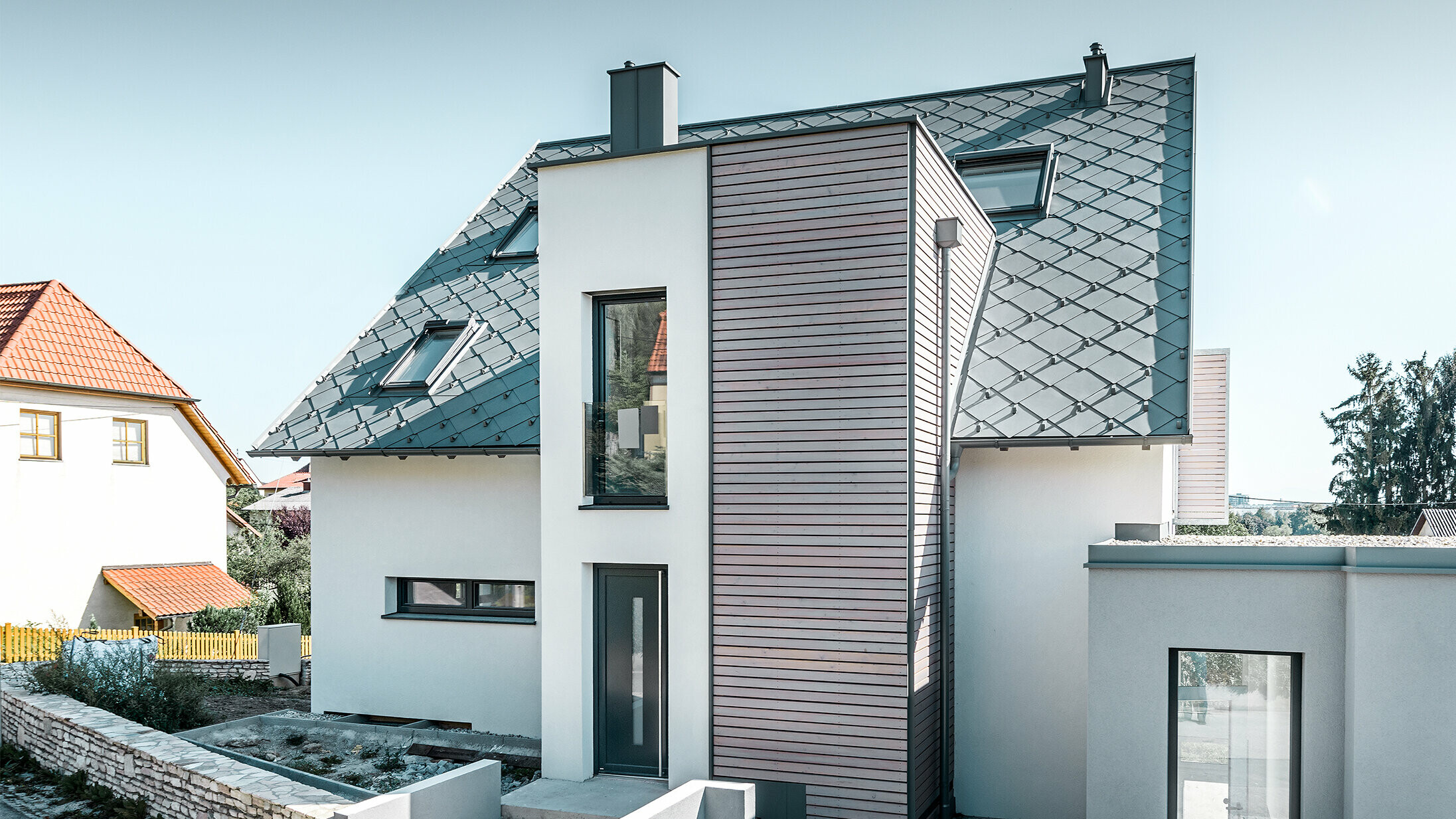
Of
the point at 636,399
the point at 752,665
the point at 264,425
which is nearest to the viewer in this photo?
the point at 752,665

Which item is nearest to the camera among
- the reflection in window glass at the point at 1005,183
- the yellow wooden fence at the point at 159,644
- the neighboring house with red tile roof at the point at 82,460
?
the reflection in window glass at the point at 1005,183

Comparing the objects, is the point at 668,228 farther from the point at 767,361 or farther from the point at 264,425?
the point at 264,425

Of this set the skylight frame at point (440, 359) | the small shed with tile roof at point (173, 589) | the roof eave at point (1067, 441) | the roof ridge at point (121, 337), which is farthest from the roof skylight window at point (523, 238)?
the roof ridge at point (121, 337)

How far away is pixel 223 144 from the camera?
18.6m

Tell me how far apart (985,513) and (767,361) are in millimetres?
2864

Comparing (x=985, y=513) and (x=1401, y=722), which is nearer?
(x=1401, y=722)

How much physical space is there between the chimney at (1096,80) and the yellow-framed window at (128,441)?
20.6 metres

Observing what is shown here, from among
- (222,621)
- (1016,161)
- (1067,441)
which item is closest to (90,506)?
(222,621)

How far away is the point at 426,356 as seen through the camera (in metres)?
12.8

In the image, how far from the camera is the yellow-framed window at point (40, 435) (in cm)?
2050

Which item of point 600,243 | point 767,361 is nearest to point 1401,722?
point 767,361

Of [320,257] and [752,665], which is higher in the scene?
[320,257]

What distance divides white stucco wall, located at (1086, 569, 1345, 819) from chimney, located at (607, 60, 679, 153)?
21.9 ft

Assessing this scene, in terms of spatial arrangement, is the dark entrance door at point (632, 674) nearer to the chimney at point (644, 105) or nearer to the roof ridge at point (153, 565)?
the chimney at point (644, 105)
